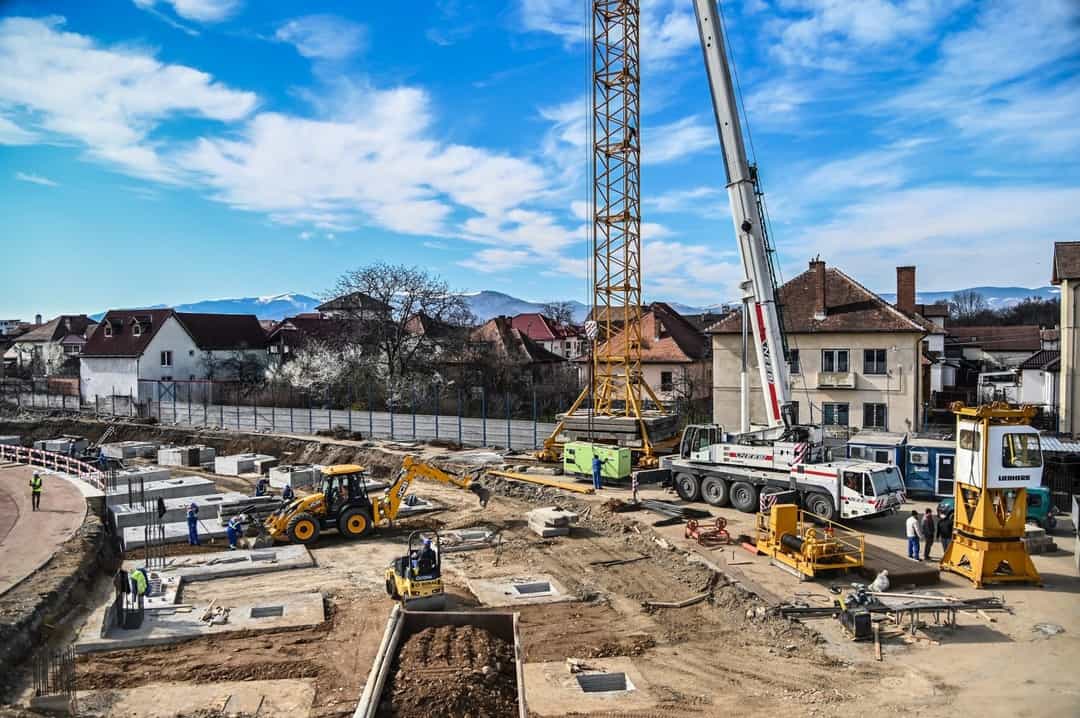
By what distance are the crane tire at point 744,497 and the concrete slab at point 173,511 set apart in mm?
14990

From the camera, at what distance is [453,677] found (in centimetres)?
965

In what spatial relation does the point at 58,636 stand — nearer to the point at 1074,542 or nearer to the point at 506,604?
the point at 506,604

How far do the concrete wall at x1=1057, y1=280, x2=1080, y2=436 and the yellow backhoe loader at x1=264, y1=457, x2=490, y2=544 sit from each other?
24.2 meters

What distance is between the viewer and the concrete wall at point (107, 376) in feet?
179

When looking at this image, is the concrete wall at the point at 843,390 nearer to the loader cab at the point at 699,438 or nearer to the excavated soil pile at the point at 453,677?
the loader cab at the point at 699,438

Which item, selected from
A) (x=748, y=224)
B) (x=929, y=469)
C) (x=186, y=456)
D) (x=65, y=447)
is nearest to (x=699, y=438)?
(x=748, y=224)

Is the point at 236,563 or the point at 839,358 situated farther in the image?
the point at 839,358

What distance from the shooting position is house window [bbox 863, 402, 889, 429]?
104ft

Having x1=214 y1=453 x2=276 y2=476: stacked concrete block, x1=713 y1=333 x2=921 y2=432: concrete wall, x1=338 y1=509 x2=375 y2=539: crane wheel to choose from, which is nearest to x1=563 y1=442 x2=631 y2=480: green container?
x1=338 y1=509 x2=375 y2=539: crane wheel

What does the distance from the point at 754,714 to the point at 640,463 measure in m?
16.8

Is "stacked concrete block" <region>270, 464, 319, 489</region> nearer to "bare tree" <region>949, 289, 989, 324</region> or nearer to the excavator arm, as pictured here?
the excavator arm

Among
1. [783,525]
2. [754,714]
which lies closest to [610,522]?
[783,525]

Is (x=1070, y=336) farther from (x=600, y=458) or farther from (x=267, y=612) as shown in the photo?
(x=267, y=612)

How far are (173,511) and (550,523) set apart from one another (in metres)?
11.8
